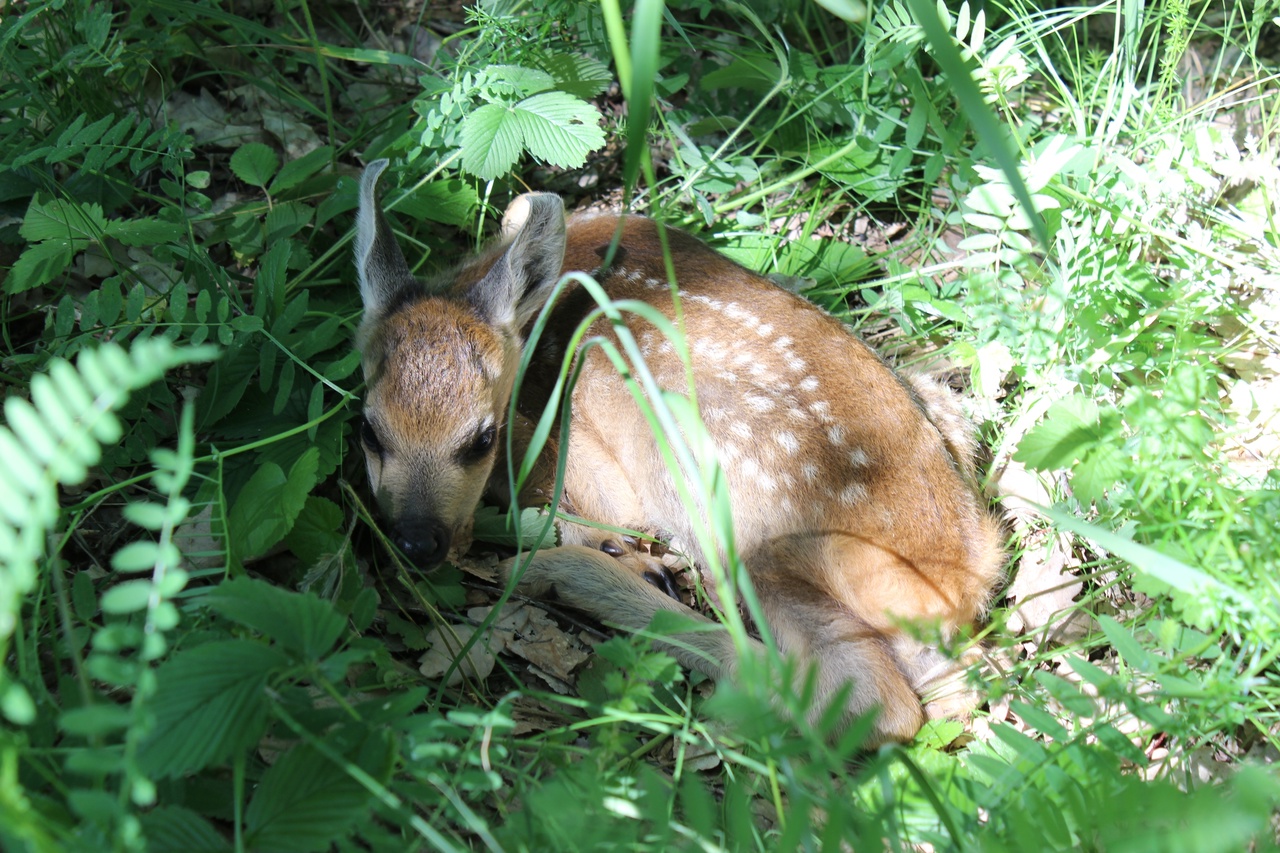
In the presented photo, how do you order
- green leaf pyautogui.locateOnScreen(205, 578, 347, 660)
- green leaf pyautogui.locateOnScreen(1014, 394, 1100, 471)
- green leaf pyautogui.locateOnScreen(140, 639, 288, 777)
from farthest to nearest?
1. green leaf pyautogui.locateOnScreen(1014, 394, 1100, 471)
2. green leaf pyautogui.locateOnScreen(205, 578, 347, 660)
3. green leaf pyautogui.locateOnScreen(140, 639, 288, 777)

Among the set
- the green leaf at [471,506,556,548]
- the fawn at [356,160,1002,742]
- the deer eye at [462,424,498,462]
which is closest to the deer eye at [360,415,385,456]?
the fawn at [356,160,1002,742]

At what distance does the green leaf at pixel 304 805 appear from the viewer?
161 centimetres

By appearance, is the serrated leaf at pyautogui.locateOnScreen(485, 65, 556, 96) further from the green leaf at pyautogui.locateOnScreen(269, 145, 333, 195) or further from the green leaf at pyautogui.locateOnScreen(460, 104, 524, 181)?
the green leaf at pyautogui.locateOnScreen(269, 145, 333, 195)

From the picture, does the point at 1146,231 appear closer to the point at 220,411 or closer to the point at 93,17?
the point at 220,411

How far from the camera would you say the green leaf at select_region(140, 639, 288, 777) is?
60.7 inches

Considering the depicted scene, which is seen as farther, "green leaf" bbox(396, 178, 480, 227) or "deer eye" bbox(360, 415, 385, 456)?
"green leaf" bbox(396, 178, 480, 227)

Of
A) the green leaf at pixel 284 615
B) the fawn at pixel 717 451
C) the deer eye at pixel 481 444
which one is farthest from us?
the deer eye at pixel 481 444

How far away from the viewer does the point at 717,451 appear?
3129 mm

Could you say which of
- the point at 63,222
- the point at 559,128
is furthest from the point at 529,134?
the point at 63,222

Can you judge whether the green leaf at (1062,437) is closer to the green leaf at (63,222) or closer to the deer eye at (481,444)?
the deer eye at (481,444)

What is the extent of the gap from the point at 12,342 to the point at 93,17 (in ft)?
3.80

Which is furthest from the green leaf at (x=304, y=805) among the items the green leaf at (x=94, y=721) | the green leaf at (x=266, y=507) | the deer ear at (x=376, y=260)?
the deer ear at (x=376, y=260)

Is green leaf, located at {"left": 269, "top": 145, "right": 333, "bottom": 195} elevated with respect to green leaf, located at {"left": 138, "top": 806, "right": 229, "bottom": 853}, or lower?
elevated

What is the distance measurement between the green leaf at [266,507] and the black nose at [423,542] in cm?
37
